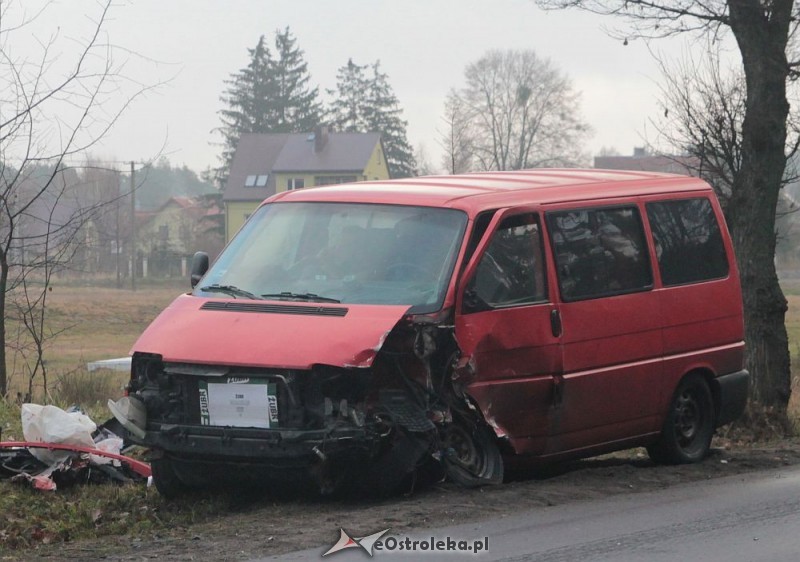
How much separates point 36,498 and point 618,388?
4.08 metres

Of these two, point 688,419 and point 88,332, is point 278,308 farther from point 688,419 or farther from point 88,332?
point 88,332

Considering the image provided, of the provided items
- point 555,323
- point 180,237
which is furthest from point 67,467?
point 180,237

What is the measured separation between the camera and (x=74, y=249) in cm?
1298

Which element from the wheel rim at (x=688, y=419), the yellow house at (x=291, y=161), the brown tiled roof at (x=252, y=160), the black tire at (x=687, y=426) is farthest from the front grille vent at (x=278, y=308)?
the brown tiled roof at (x=252, y=160)

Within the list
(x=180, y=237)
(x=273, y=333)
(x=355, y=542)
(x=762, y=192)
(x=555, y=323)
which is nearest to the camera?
(x=355, y=542)

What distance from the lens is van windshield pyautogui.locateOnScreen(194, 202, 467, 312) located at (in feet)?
25.8

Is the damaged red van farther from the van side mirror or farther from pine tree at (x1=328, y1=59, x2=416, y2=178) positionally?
pine tree at (x1=328, y1=59, x2=416, y2=178)

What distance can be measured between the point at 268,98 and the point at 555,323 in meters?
76.6

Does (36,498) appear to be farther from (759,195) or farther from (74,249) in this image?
(759,195)

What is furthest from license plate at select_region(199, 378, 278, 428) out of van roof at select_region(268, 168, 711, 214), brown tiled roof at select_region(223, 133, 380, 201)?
brown tiled roof at select_region(223, 133, 380, 201)

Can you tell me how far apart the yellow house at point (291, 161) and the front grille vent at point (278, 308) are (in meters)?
69.5

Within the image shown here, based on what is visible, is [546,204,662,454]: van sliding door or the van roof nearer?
the van roof

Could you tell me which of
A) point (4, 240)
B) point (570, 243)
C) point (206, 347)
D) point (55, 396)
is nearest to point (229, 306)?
point (206, 347)

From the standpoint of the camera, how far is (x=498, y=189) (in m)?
8.59
